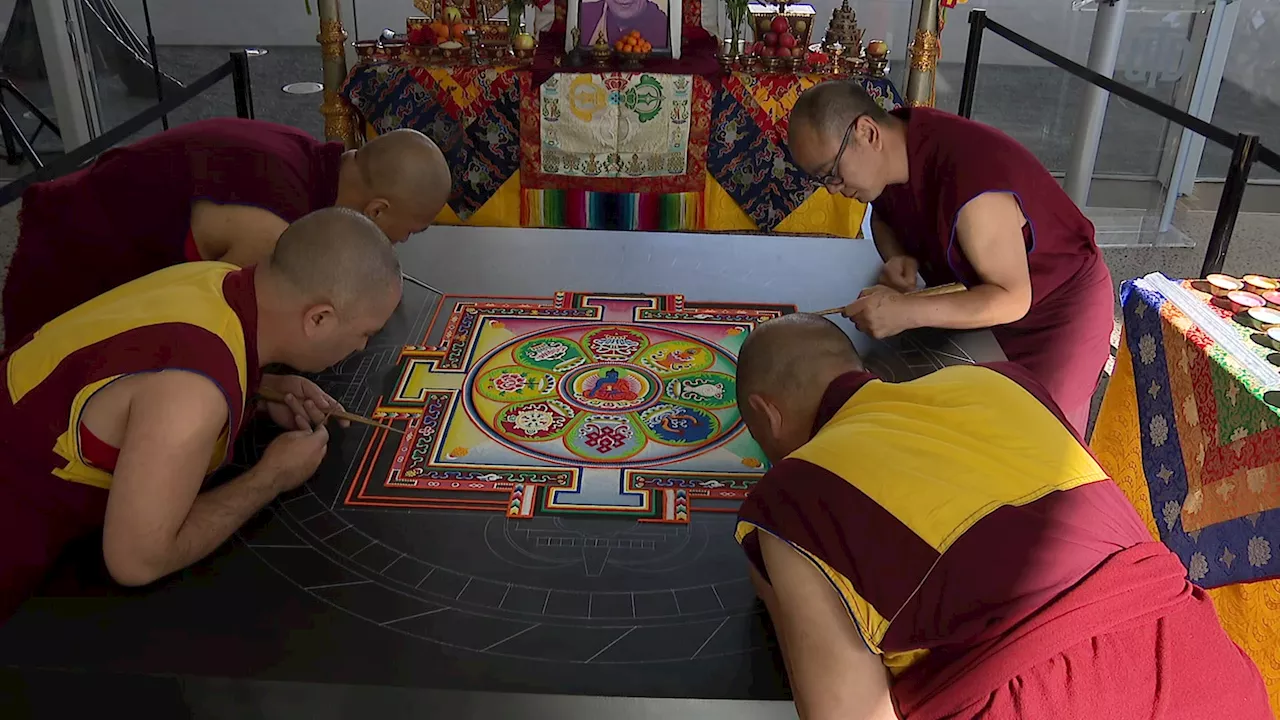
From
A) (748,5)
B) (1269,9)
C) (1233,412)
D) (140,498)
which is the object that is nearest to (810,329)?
(140,498)

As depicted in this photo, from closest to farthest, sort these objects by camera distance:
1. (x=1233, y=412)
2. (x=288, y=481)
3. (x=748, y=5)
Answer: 1. (x=288, y=481)
2. (x=1233, y=412)
3. (x=748, y=5)

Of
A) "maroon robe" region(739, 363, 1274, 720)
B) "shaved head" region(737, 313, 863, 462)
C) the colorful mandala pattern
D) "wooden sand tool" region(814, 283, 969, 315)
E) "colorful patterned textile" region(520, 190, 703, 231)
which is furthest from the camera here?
"colorful patterned textile" region(520, 190, 703, 231)

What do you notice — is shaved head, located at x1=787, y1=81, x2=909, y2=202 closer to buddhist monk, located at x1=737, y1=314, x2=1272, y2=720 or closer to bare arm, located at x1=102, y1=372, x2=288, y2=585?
buddhist monk, located at x1=737, y1=314, x2=1272, y2=720

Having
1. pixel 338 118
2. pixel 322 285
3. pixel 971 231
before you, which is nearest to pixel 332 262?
pixel 322 285

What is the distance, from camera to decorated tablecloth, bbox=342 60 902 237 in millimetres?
4422

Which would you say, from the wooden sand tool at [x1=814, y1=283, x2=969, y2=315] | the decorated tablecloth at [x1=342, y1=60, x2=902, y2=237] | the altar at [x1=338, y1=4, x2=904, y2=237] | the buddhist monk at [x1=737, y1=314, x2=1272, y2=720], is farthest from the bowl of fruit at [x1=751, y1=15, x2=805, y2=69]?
the buddhist monk at [x1=737, y1=314, x2=1272, y2=720]

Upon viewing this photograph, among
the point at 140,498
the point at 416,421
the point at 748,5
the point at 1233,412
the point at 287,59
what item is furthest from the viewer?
the point at 287,59

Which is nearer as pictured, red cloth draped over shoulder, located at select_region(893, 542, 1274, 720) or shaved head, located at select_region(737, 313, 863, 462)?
red cloth draped over shoulder, located at select_region(893, 542, 1274, 720)

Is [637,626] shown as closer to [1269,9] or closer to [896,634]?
[896,634]

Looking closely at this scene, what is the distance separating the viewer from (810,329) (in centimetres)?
145

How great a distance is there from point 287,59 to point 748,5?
171 inches

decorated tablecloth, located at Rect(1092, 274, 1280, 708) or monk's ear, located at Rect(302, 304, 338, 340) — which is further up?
monk's ear, located at Rect(302, 304, 338, 340)

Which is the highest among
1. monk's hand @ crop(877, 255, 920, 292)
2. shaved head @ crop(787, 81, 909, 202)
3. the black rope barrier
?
shaved head @ crop(787, 81, 909, 202)

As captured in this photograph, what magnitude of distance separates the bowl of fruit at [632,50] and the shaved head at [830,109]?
7.97 feet
